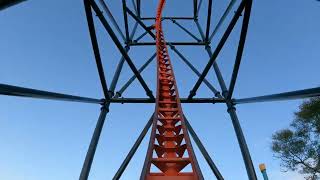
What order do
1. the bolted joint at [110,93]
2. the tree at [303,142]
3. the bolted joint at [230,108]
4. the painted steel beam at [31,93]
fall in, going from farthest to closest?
1. the tree at [303,142]
2. the bolted joint at [110,93]
3. the bolted joint at [230,108]
4. the painted steel beam at [31,93]

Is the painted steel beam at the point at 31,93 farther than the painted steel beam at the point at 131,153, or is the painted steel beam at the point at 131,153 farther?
the painted steel beam at the point at 131,153

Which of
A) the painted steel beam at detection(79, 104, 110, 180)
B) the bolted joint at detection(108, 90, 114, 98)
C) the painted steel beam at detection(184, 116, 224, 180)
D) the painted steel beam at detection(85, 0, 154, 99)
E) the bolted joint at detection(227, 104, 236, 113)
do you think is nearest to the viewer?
the painted steel beam at detection(79, 104, 110, 180)

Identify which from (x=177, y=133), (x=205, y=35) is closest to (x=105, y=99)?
(x=177, y=133)

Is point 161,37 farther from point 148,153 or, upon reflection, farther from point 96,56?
point 148,153

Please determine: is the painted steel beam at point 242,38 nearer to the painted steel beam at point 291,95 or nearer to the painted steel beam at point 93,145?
the painted steel beam at point 291,95

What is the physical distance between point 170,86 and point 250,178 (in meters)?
4.80

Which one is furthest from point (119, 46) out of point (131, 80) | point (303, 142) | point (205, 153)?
point (303, 142)

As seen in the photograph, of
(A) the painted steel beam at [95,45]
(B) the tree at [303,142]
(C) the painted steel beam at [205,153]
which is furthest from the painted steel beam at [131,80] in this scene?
(B) the tree at [303,142]

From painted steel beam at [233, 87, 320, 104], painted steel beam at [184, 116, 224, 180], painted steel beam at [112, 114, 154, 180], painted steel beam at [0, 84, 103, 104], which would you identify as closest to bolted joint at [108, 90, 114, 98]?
painted steel beam at [112, 114, 154, 180]

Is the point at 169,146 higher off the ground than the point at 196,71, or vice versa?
the point at 196,71

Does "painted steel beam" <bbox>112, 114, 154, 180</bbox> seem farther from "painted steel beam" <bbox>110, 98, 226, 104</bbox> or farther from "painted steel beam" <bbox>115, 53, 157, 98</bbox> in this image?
"painted steel beam" <bbox>115, 53, 157, 98</bbox>

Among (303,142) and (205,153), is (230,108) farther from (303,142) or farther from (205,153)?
(303,142)

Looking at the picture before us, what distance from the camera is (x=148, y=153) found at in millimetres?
4852

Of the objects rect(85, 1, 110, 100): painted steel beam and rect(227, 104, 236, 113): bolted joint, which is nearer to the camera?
rect(85, 1, 110, 100): painted steel beam
